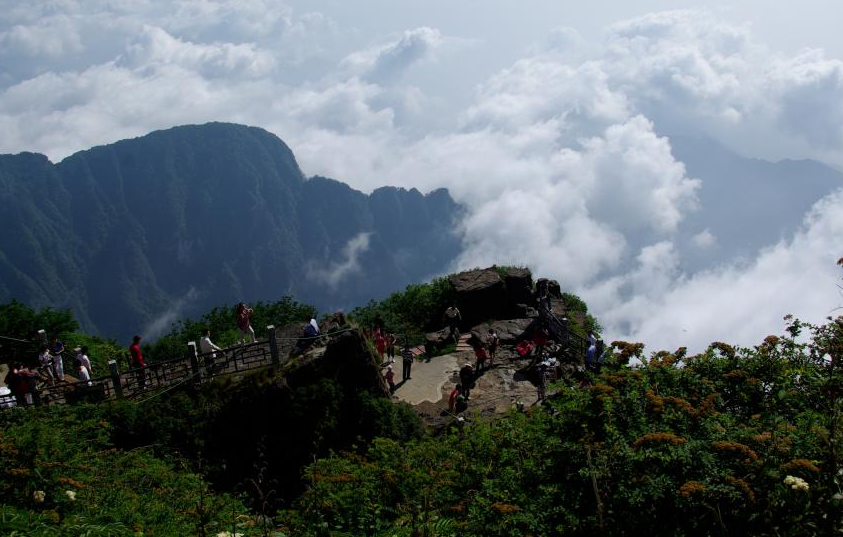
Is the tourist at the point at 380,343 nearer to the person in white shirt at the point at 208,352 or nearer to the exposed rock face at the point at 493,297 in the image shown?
the person in white shirt at the point at 208,352

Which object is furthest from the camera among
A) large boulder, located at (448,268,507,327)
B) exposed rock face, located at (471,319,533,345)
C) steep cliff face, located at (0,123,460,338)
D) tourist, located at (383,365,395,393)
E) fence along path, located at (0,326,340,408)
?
Result: steep cliff face, located at (0,123,460,338)

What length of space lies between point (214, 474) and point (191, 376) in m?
3.18

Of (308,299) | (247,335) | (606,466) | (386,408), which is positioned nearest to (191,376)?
(247,335)

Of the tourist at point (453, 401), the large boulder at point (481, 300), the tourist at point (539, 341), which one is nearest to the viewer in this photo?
the tourist at point (453, 401)

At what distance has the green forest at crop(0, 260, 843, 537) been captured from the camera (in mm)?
6562

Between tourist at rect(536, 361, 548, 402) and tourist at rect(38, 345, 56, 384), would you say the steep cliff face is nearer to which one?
tourist at rect(38, 345, 56, 384)

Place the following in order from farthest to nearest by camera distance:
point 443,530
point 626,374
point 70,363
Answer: point 70,363, point 626,374, point 443,530

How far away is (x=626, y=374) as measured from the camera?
30.4 feet

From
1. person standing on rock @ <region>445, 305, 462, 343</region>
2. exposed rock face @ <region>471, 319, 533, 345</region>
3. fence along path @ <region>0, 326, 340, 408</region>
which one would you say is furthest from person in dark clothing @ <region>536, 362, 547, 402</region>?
person standing on rock @ <region>445, 305, 462, 343</region>

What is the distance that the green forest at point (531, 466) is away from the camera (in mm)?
6562

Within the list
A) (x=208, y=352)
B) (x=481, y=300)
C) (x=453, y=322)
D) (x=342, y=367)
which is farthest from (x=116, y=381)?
(x=481, y=300)

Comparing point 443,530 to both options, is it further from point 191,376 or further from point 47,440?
point 191,376

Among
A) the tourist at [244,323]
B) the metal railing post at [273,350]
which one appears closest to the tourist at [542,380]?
the metal railing post at [273,350]

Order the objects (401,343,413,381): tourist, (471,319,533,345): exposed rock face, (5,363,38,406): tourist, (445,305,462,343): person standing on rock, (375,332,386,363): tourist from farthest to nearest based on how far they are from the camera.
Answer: (445,305,462,343): person standing on rock → (471,319,533,345): exposed rock face → (375,332,386,363): tourist → (401,343,413,381): tourist → (5,363,38,406): tourist
